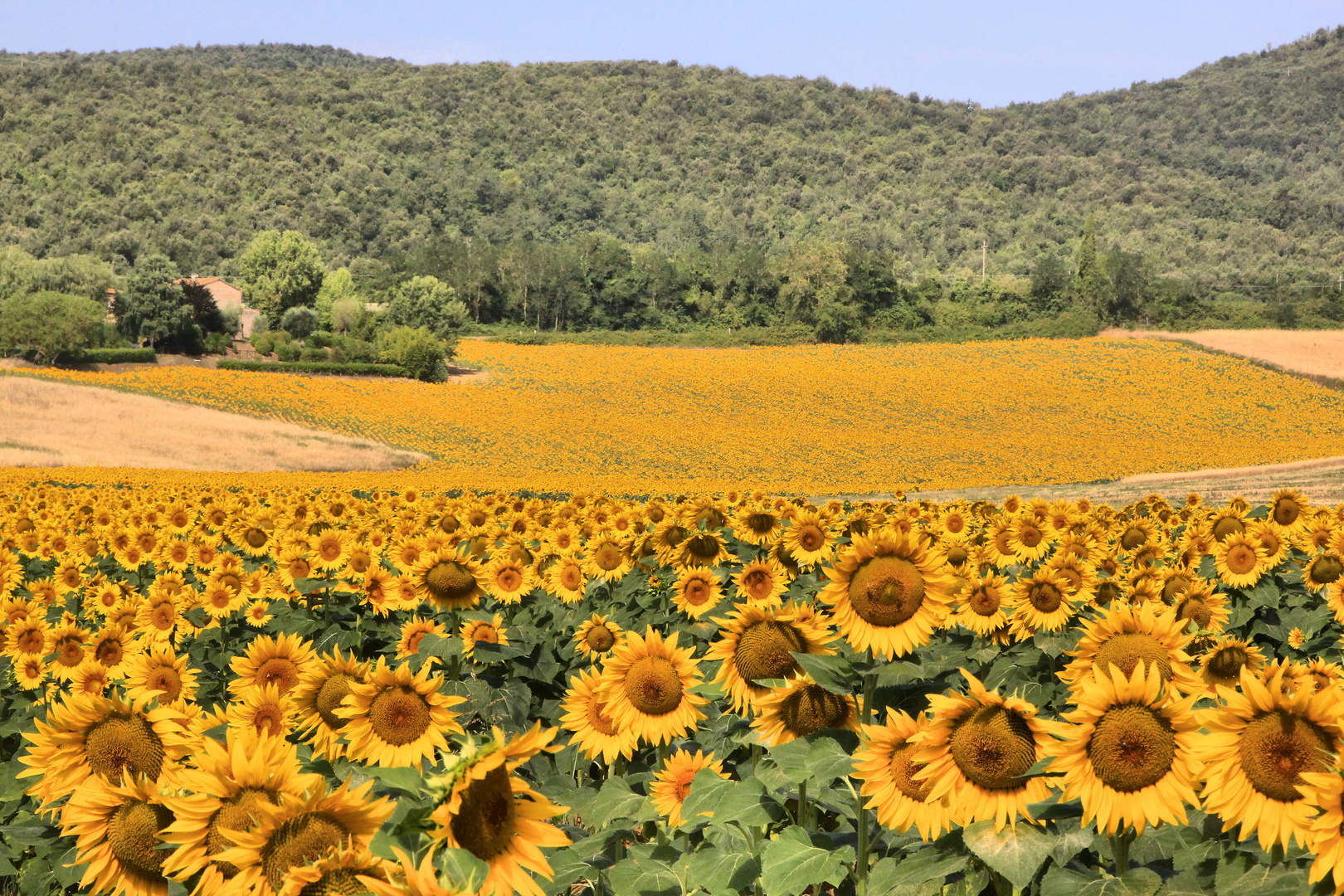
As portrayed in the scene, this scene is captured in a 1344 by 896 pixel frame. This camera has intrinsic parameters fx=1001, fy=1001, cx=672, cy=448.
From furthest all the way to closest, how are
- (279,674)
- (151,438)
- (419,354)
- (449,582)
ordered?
(419,354) < (151,438) < (449,582) < (279,674)

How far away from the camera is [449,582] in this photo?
540 cm

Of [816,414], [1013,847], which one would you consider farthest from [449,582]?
[816,414]

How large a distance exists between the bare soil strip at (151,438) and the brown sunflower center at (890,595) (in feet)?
127

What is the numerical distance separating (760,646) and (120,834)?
1.83m

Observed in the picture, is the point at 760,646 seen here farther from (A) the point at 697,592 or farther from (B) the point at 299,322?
(B) the point at 299,322

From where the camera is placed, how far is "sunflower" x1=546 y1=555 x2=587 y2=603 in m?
7.22

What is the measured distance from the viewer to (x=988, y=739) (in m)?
2.21

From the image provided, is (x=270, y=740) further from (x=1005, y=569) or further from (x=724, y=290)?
(x=724, y=290)

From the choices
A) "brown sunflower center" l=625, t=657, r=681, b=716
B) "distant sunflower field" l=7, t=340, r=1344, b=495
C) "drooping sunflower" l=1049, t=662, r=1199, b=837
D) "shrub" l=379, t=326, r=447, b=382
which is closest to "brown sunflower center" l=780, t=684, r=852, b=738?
"brown sunflower center" l=625, t=657, r=681, b=716

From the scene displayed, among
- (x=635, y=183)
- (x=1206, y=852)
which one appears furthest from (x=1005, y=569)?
(x=635, y=183)

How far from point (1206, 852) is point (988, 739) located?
701 millimetres

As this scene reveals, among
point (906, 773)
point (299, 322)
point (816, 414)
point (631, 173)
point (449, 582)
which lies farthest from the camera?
point (631, 173)

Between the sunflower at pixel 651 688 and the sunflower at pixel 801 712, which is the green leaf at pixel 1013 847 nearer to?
the sunflower at pixel 801 712

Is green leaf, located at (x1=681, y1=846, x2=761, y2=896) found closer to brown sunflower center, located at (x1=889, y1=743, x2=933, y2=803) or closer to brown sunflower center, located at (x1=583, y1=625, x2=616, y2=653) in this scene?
brown sunflower center, located at (x1=889, y1=743, x2=933, y2=803)
